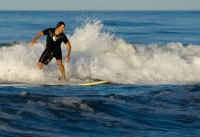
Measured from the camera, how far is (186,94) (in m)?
12.8

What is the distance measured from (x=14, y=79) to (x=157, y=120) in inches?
260

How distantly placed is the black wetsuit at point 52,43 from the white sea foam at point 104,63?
73cm

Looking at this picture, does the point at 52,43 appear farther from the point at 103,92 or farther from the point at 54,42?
the point at 103,92

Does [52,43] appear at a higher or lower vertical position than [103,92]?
higher

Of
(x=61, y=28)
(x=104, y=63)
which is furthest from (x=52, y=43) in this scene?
(x=104, y=63)

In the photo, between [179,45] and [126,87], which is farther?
[179,45]

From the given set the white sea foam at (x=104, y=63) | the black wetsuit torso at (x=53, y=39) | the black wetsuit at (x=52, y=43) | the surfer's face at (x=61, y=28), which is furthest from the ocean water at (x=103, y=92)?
the surfer's face at (x=61, y=28)

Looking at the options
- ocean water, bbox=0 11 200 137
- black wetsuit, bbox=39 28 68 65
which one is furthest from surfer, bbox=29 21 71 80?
ocean water, bbox=0 11 200 137

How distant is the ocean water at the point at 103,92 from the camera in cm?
920

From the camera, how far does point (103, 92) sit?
13.2 metres

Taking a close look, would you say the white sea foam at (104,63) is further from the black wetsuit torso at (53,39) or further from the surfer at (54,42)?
the black wetsuit torso at (53,39)

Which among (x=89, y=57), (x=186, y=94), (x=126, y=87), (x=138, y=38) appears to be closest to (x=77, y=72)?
(x=89, y=57)

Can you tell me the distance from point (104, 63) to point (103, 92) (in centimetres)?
541

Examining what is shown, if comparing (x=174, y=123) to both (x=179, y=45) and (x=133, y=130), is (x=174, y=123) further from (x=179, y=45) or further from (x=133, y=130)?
(x=179, y=45)
